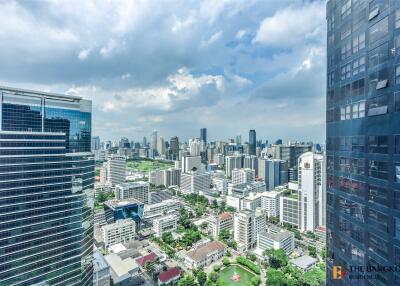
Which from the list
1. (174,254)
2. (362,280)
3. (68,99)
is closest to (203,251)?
(174,254)

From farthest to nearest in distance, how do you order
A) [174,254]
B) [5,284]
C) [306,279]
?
[174,254] → [306,279] → [5,284]

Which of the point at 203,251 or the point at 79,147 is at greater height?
the point at 79,147

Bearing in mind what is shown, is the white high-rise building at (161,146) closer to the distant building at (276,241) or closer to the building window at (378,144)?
Result: the distant building at (276,241)

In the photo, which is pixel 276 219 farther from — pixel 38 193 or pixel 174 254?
pixel 38 193

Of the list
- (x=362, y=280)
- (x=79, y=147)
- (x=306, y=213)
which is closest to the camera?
(x=362, y=280)

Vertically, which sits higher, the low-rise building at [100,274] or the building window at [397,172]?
the building window at [397,172]

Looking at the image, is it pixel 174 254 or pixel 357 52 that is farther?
pixel 174 254

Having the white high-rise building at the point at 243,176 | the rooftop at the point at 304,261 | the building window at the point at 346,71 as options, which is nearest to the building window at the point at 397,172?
the building window at the point at 346,71
